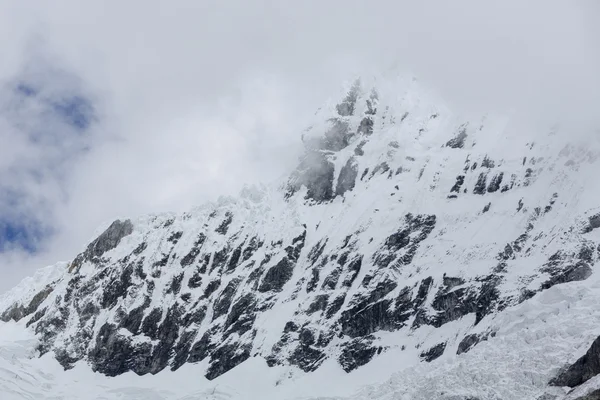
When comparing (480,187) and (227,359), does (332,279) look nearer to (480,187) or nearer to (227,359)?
(227,359)

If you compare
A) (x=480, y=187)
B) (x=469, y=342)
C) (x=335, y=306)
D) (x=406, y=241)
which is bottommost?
(x=469, y=342)

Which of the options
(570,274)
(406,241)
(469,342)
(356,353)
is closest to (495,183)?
(406,241)

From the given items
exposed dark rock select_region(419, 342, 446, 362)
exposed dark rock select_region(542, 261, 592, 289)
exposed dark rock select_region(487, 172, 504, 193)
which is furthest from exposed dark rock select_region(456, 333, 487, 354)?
exposed dark rock select_region(487, 172, 504, 193)

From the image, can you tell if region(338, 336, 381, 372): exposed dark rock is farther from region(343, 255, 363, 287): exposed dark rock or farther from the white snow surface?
region(343, 255, 363, 287): exposed dark rock

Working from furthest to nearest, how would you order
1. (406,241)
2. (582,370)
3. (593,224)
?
(406,241) → (593,224) → (582,370)

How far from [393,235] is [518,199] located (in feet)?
107

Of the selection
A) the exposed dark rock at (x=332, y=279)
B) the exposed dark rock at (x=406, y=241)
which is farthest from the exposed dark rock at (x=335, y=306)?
the exposed dark rock at (x=406, y=241)

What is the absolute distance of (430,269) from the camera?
180000mm

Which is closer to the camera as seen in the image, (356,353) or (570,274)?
(570,274)

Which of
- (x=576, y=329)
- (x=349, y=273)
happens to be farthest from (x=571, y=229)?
(x=349, y=273)

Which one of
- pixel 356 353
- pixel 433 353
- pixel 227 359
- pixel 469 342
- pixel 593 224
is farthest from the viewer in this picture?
pixel 227 359

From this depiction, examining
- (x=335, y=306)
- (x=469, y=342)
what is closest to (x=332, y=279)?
(x=335, y=306)

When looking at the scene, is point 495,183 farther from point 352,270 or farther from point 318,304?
point 318,304

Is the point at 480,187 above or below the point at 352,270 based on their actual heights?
above
